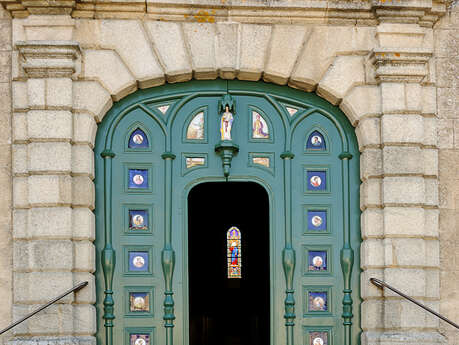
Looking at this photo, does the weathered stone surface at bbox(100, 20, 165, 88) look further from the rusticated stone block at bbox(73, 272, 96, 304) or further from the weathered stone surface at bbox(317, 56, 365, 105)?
the rusticated stone block at bbox(73, 272, 96, 304)

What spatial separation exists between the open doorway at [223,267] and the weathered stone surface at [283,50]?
742 centimetres

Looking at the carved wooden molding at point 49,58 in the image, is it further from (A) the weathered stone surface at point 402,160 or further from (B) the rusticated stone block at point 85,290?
(A) the weathered stone surface at point 402,160

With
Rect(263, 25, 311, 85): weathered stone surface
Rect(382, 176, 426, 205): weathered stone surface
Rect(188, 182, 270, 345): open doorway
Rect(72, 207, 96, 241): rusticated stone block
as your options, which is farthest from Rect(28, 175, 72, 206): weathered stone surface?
Rect(188, 182, 270, 345): open doorway

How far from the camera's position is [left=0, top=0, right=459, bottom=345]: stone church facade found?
7609mm

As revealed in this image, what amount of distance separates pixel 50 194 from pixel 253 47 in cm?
260

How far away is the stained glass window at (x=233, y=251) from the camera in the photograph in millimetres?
17000

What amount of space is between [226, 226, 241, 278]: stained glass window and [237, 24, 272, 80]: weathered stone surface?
30.1 ft

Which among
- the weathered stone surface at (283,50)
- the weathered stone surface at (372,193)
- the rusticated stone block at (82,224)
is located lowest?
the rusticated stone block at (82,224)

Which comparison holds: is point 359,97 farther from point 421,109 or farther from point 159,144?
point 159,144

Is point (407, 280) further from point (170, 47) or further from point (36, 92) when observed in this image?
point (36, 92)

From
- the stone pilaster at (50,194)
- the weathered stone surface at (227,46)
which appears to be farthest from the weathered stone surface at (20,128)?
the weathered stone surface at (227,46)

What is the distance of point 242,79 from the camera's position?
8.30 m

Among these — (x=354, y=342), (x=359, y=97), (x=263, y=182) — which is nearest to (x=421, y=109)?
(x=359, y=97)

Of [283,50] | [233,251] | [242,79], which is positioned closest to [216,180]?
[242,79]
